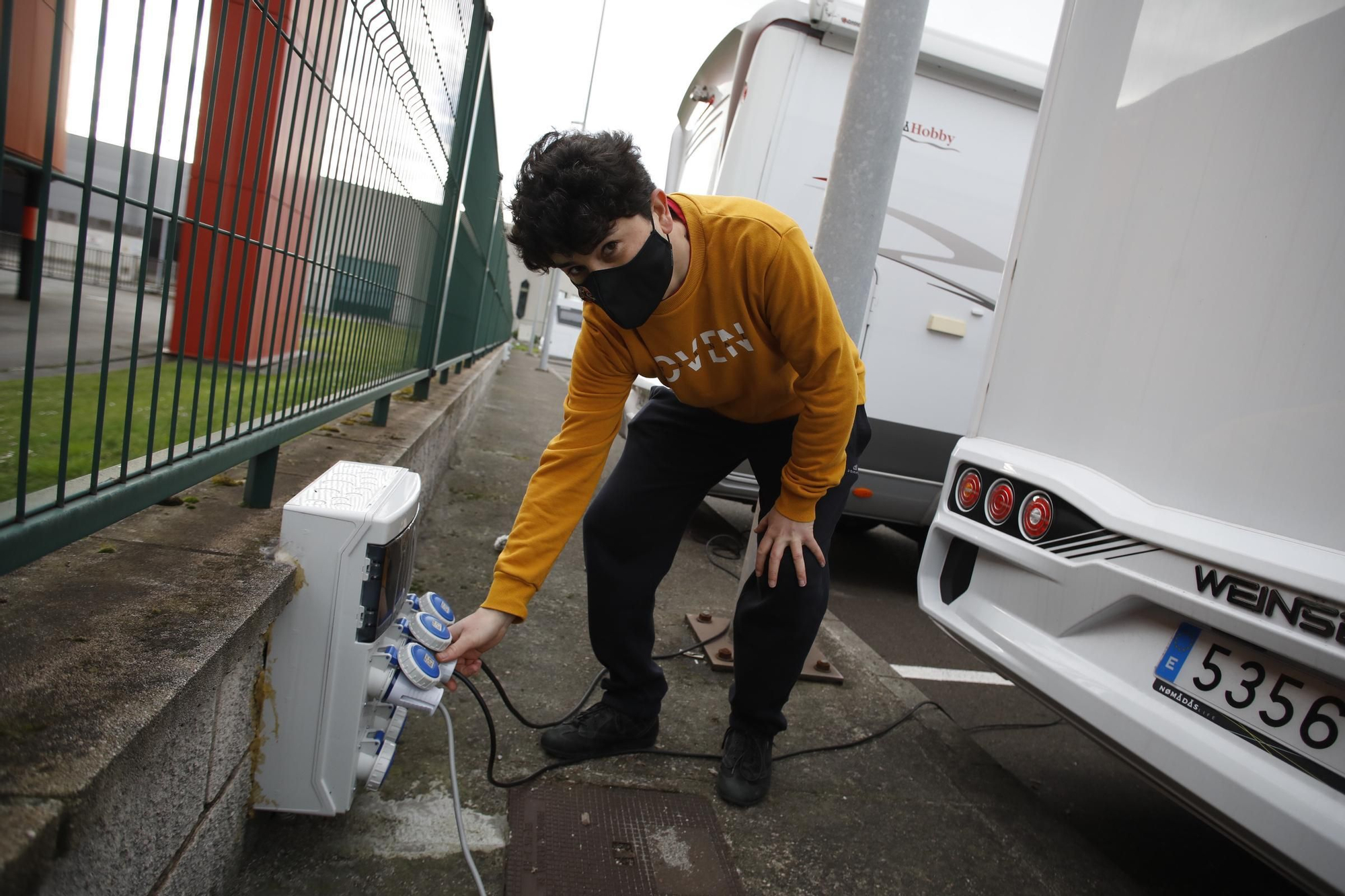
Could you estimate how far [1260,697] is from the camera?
166 cm

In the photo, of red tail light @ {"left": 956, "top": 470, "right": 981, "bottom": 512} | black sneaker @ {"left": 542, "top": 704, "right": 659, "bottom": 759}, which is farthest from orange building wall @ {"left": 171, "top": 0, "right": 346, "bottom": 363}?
red tail light @ {"left": 956, "top": 470, "right": 981, "bottom": 512}

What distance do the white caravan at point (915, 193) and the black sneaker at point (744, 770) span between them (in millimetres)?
2175

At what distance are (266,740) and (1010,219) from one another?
4214 mm

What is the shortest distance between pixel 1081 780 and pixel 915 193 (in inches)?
113

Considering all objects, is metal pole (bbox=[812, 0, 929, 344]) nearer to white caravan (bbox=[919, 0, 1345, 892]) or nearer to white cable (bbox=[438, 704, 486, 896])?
white caravan (bbox=[919, 0, 1345, 892])

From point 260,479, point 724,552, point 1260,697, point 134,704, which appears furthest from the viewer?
point 724,552

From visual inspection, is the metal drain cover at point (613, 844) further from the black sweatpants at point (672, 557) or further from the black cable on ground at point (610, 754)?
the black sweatpants at point (672, 557)

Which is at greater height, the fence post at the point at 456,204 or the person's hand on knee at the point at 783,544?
the fence post at the point at 456,204

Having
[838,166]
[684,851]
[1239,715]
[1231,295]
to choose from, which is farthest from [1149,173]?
[684,851]

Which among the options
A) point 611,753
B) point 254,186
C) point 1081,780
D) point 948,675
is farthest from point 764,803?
point 254,186

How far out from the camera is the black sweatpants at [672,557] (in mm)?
2104

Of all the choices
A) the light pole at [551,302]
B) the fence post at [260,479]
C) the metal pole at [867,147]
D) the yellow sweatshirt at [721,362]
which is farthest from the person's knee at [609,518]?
the light pole at [551,302]

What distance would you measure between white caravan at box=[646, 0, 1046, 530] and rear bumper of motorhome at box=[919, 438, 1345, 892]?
2046 millimetres

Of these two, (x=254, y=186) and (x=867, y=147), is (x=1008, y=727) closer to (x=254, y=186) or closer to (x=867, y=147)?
(x=867, y=147)
